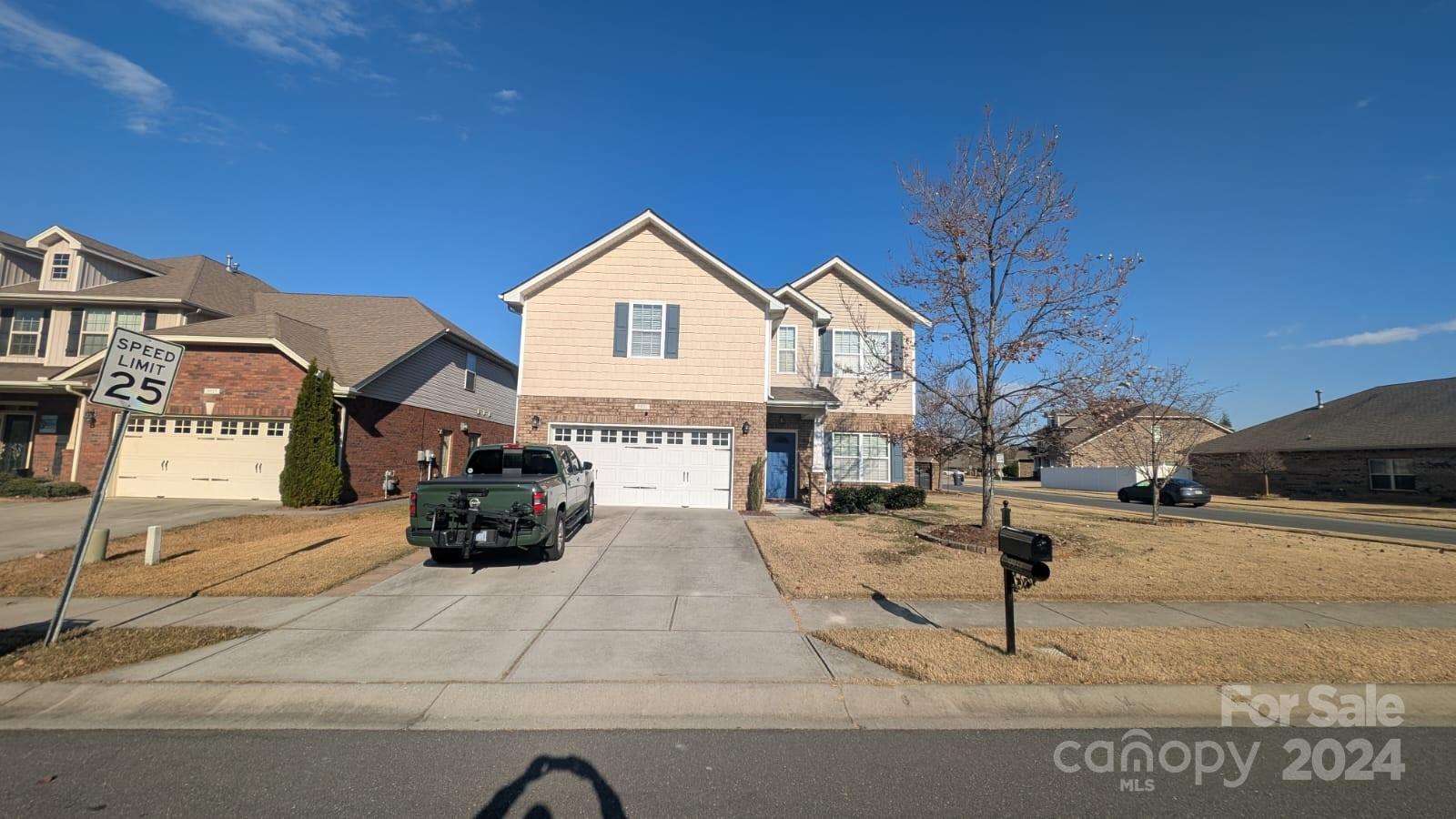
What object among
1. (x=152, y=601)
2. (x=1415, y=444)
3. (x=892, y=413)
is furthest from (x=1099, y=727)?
(x=1415, y=444)

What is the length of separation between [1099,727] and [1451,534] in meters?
20.2

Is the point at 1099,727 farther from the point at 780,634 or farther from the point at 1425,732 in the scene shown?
the point at 780,634

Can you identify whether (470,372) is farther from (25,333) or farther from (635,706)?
(635,706)

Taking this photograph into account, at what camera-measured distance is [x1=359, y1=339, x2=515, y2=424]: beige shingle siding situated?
18969 millimetres

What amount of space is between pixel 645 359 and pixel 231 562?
9.91 meters

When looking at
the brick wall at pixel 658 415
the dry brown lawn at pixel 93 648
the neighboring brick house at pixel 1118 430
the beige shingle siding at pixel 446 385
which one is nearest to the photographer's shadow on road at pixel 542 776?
the dry brown lawn at pixel 93 648

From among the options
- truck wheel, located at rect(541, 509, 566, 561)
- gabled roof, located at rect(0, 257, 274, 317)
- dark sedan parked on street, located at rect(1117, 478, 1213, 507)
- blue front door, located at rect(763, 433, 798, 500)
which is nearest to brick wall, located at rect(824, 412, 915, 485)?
blue front door, located at rect(763, 433, 798, 500)

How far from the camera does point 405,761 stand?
3.88 meters

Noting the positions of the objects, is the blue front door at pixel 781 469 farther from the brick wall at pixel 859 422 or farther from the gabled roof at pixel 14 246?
the gabled roof at pixel 14 246

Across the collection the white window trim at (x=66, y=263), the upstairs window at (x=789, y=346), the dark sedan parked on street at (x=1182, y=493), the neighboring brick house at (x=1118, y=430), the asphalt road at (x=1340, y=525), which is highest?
the white window trim at (x=66, y=263)

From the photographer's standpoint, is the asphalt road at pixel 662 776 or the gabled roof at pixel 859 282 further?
the gabled roof at pixel 859 282

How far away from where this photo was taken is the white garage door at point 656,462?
54.9 feet

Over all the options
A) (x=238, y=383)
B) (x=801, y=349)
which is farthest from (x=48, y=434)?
(x=801, y=349)

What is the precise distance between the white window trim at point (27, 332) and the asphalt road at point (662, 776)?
23.5 meters
